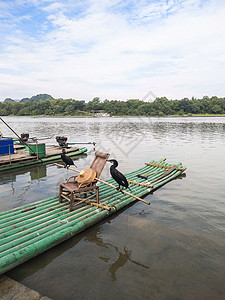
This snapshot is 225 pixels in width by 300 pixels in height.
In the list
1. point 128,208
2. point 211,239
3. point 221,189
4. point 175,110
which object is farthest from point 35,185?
point 175,110

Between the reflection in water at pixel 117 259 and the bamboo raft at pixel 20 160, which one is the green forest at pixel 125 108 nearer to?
the bamboo raft at pixel 20 160

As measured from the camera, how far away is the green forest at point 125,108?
448 ft

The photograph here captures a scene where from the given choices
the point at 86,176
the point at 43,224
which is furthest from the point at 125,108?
the point at 43,224

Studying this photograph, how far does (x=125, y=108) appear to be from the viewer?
149 m

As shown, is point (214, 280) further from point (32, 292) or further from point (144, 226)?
point (32, 292)

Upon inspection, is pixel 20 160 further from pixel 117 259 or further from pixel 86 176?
pixel 117 259

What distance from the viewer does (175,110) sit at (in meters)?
151

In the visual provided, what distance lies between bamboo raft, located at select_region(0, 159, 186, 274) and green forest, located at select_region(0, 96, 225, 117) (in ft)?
390

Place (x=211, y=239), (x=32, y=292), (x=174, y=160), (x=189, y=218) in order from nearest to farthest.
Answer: (x=32, y=292), (x=211, y=239), (x=189, y=218), (x=174, y=160)

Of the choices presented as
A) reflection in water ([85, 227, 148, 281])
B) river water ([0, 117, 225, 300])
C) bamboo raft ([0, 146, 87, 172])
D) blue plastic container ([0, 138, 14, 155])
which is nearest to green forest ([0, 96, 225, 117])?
bamboo raft ([0, 146, 87, 172])

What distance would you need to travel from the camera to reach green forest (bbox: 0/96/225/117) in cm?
13646

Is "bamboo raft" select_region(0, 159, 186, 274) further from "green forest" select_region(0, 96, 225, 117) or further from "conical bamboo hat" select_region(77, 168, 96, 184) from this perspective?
"green forest" select_region(0, 96, 225, 117)

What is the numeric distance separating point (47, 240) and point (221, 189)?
31.9ft

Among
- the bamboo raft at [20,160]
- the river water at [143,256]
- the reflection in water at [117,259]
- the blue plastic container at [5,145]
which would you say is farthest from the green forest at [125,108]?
the reflection in water at [117,259]
